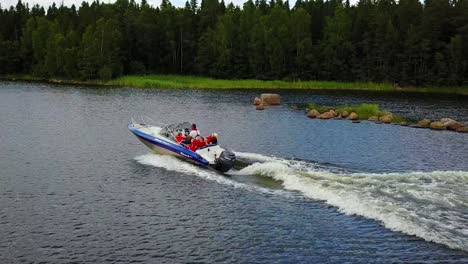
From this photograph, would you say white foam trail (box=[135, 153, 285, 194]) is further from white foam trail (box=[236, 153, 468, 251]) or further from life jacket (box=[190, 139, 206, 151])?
white foam trail (box=[236, 153, 468, 251])

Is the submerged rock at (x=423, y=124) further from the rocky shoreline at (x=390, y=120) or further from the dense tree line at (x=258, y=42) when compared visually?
the dense tree line at (x=258, y=42)

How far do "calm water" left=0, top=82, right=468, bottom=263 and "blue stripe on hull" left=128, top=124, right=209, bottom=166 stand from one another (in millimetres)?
675

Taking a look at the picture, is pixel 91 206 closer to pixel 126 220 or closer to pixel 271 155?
pixel 126 220

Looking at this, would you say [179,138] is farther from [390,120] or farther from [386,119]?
[390,120]

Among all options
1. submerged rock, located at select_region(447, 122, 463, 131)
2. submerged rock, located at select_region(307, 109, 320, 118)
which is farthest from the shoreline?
submerged rock, located at select_region(447, 122, 463, 131)

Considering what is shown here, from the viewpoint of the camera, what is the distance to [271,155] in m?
36.3

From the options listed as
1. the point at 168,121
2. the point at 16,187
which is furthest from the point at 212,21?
the point at 16,187

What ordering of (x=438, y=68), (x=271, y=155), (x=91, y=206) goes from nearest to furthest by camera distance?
(x=91, y=206)
(x=271, y=155)
(x=438, y=68)

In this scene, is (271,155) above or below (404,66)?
below

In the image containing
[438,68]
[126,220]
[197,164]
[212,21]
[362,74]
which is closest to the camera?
[126,220]

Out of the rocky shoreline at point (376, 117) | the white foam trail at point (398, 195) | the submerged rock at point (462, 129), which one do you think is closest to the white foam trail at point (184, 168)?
the white foam trail at point (398, 195)

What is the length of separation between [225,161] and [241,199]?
214 inches

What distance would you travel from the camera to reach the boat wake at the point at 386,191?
21.0m

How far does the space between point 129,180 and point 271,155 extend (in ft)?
37.8
